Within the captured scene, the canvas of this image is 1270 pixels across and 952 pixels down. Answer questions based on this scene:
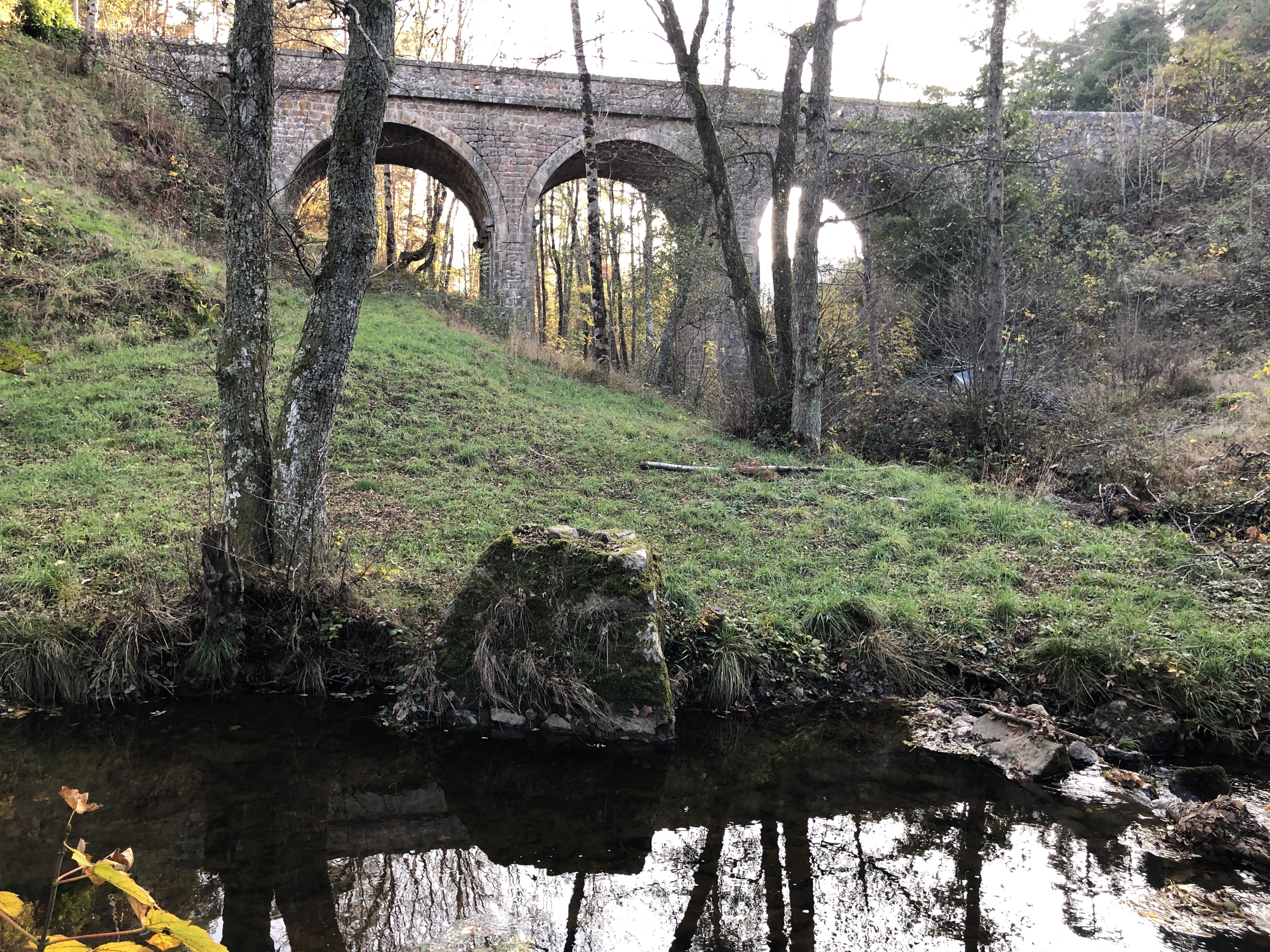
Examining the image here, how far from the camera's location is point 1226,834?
342cm

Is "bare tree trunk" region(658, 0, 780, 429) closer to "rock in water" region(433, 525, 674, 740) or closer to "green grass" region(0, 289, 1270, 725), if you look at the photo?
"green grass" region(0, 289, 1270, 725)

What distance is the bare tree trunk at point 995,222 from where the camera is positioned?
424 inches

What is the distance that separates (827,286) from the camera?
1461 cm

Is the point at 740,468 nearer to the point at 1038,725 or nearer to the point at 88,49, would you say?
the point at 1038,725

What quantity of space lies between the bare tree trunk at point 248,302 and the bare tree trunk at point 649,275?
1405 cm

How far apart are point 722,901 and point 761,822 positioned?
25.6 inches

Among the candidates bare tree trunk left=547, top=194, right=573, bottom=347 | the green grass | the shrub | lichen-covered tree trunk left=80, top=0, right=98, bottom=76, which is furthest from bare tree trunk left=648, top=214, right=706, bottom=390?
the shrub

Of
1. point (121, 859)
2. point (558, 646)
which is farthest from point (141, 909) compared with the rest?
point (558, 646)

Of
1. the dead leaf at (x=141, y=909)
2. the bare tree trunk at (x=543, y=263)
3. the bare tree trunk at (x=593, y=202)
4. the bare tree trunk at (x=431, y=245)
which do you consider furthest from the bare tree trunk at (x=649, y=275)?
the dead leaf at (x=141, y=909)

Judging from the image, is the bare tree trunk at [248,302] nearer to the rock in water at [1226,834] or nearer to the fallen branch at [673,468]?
the fallen branch at [673,468]

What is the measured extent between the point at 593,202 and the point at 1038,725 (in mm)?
13214

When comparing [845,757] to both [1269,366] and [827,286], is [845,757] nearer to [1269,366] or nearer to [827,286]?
[1269,366]

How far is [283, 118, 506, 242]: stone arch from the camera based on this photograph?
54.7 feet

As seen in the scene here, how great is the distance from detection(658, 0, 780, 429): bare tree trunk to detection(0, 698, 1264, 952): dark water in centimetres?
781
